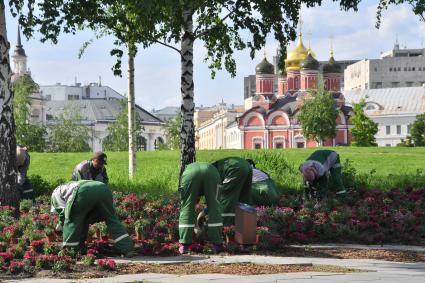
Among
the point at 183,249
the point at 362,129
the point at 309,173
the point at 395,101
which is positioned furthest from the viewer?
the point at 395,101

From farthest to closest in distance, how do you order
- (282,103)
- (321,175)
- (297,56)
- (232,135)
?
(232,135), (297,56), (282,103), (321,175)

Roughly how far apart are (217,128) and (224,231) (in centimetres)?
14569

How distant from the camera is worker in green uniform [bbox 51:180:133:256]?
11375 mm

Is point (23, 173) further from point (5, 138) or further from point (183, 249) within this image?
point (183, 249)

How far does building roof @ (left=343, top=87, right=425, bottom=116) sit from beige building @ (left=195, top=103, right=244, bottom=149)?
1959cm

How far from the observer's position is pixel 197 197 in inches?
469

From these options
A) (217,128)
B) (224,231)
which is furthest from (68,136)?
(224,231)

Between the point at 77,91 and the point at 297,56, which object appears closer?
the point at 297,56

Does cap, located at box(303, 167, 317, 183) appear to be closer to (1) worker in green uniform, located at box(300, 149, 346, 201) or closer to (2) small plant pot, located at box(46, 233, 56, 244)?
(1) worker in green uniform, located at box(300, 149, 346, 201)

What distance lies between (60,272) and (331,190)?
26.4ft

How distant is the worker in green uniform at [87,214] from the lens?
11.4m

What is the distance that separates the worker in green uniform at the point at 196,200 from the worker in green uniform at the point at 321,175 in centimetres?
432

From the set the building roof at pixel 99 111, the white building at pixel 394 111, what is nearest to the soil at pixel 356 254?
the white building at pixel 394 111

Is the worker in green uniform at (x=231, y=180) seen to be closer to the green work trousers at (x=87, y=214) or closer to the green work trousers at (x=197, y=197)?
the green work trousers at (x=197, y=197)
